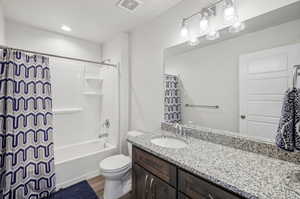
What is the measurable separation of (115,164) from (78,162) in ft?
2.31

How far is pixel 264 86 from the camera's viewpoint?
1098 mm

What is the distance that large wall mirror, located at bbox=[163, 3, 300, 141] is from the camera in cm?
102

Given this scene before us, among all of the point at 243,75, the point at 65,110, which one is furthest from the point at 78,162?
the point at 243,75

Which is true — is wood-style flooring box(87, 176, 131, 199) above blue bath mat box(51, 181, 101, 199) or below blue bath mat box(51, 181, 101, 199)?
below

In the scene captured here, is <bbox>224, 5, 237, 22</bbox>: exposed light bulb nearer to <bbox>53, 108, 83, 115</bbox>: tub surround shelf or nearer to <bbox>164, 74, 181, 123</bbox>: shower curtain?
<bbox>164, 74, 181, 123</bbox>: shower curtain

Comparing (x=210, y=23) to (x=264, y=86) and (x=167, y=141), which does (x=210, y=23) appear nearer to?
(x=264, y=86)

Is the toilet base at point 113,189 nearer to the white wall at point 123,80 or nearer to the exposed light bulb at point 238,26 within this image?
the white wall at point 123,80

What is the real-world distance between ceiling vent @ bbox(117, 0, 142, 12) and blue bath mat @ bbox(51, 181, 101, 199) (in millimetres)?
2481

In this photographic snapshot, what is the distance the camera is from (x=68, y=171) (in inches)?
78.9

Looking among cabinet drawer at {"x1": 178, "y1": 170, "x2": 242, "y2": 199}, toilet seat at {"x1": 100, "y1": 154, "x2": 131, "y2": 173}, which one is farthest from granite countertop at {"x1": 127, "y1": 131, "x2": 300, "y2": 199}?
toilet seat at {"x1": 100, "y1": 154, "x2": 131, "y2": 173}

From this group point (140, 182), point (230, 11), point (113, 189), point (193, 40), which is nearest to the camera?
point (230, 11)

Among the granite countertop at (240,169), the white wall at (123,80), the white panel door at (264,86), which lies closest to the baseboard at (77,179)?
the white wall at (123,80)

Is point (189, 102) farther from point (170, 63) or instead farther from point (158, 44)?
point (158, 44)

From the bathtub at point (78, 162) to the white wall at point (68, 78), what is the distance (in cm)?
16
